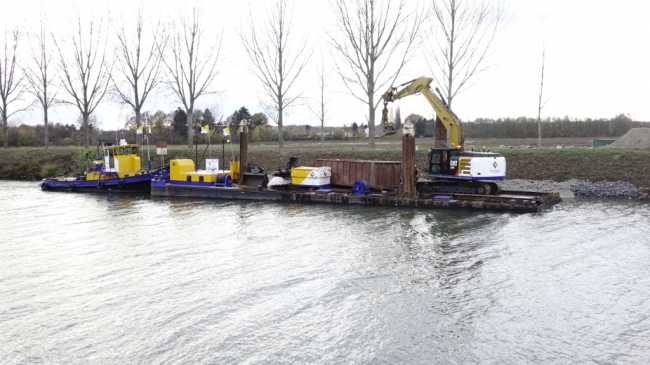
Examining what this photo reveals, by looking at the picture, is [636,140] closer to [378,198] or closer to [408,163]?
[408,163]

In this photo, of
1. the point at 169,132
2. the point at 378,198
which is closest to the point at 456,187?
the point at 378,198

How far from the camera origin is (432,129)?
234 feet

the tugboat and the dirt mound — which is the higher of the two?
the dirt mound

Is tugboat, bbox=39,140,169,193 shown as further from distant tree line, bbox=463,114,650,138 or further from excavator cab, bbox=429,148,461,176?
distant tree line, bbox=463,114,650,138

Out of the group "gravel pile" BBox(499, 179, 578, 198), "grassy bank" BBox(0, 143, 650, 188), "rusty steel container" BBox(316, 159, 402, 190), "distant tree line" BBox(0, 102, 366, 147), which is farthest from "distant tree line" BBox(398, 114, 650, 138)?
"rusty steel container" BBox(316, 159, 402, 190)

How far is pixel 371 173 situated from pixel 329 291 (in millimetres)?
14551

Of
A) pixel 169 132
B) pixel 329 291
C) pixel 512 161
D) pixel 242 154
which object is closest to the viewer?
pixel 329 291

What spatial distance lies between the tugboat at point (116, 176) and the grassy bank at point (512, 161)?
541 centimetres

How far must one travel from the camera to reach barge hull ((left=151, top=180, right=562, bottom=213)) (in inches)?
833

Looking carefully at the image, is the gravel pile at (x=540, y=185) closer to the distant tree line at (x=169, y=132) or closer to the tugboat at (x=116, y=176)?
the tugboat at (x=116, y=176)

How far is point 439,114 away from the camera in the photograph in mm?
24984

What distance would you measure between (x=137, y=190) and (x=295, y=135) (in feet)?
141

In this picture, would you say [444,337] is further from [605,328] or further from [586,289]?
[586,289]

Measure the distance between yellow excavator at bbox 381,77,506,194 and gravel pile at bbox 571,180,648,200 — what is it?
585 centimetres
